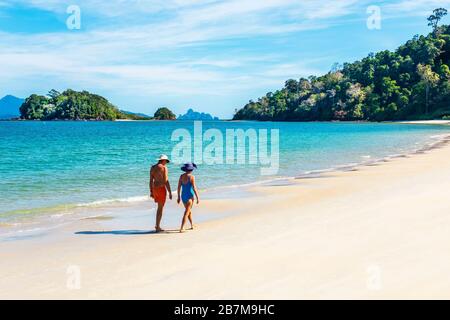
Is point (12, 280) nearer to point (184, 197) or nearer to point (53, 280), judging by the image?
point (53, 280)

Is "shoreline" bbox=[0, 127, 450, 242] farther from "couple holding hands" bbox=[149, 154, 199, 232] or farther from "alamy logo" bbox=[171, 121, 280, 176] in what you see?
"alamy logo" bbox=[171, 121, 280, 176]

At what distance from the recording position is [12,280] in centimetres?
776

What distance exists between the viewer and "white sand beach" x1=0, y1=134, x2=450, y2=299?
272 inches

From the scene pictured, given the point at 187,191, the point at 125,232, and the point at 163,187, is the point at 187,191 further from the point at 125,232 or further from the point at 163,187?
the point at 125,232

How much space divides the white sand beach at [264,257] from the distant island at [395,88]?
12566 cm

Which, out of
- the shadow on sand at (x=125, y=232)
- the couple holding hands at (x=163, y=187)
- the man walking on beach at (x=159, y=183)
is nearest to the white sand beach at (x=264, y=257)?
the shadow on sand at (x=125, y=232)

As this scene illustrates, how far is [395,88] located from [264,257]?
15055 centimetres

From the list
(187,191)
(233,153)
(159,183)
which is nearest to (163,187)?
(159,183)

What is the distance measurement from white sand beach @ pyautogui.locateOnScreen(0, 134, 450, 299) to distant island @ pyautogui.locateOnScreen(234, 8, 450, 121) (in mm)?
125663

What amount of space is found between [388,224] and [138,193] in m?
11.0

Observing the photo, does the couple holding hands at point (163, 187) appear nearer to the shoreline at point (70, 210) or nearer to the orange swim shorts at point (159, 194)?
the orange swim shorts at point (159, 194)

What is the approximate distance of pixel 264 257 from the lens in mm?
8484

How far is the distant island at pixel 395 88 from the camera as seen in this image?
5413 inches
